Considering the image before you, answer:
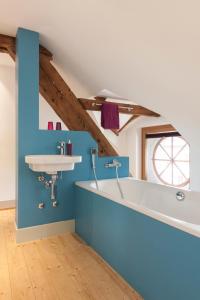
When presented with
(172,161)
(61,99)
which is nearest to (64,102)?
(61,99)

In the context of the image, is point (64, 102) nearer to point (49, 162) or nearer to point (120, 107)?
point (49, 162)

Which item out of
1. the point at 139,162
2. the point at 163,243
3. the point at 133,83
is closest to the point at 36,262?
the point at 163,243

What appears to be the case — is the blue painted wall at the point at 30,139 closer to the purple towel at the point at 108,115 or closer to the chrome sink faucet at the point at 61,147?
the chrome sink faucet at the point at 61,147

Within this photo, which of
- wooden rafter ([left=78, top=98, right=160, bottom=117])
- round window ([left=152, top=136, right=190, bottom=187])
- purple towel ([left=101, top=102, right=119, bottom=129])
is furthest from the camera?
round window ([left=152, top=136, right=190, bottom=187])

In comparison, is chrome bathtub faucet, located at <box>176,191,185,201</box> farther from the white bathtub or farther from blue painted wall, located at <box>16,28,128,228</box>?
blue painted wall, located at <box>16,28,128,228</box>

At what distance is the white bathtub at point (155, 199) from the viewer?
5.65ft

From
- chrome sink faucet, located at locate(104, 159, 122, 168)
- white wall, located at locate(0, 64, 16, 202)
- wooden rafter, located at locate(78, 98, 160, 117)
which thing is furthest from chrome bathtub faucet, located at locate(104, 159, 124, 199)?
white wall, located at locate(0, 64, 16, 202)

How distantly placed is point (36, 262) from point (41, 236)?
482 mm

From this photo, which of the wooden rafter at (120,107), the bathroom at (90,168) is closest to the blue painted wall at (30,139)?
the bathroom at (90,168)

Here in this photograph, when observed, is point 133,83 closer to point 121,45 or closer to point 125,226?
point 121,45

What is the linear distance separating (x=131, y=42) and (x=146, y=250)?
172cm

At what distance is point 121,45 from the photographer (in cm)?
204

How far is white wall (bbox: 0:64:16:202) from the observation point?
11.2 feet

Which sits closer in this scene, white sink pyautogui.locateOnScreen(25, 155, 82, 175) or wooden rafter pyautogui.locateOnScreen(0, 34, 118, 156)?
white sink pyautogui.locateOnScreen(25, 155, 82, 175)
